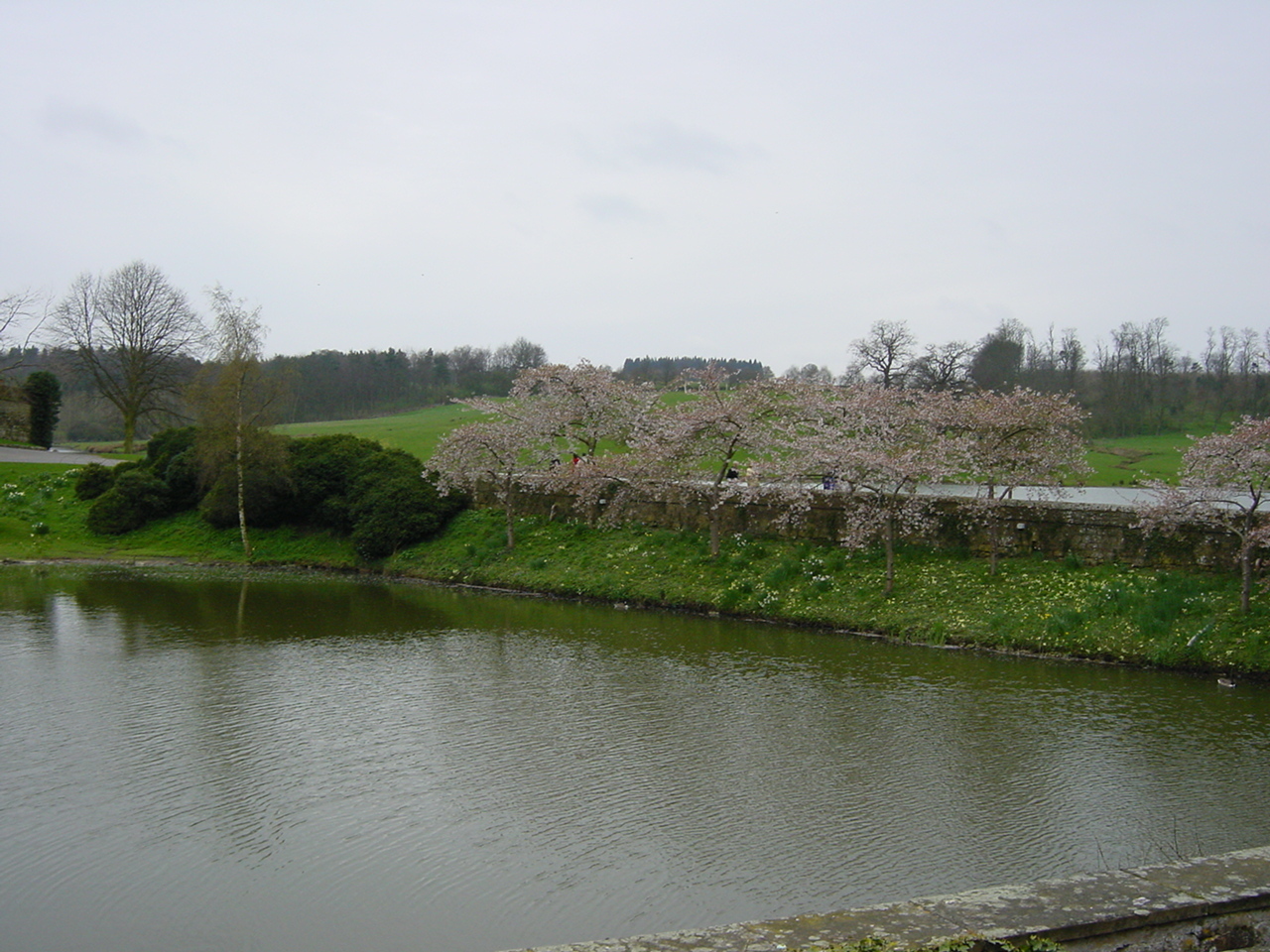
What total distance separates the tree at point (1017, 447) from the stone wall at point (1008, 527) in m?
0.59

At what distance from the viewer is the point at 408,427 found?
5719 cm

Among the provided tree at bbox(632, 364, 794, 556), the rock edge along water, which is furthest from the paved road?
the rock edge along water

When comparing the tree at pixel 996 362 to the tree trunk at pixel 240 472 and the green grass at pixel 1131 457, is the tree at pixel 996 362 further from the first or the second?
the tree trunk at pixel 240 472

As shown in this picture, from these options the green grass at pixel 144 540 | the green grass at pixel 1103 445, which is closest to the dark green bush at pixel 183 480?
the green grass at pixel 144 540

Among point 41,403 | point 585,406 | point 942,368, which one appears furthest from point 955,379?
point 41,403

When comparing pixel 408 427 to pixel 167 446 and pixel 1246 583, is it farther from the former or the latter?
pixel 1246 583

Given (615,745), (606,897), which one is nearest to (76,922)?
(606,897)

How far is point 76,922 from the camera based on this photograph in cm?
688

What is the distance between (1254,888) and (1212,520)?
13566 mm

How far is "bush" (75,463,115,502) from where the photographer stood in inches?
1359

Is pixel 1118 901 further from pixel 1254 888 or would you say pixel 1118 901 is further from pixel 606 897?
Result: pixel 606 897

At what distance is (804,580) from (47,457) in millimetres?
37351

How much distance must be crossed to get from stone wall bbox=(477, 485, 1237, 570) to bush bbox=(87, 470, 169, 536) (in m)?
16.2

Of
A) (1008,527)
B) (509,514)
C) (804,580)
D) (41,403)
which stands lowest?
(804,580)
